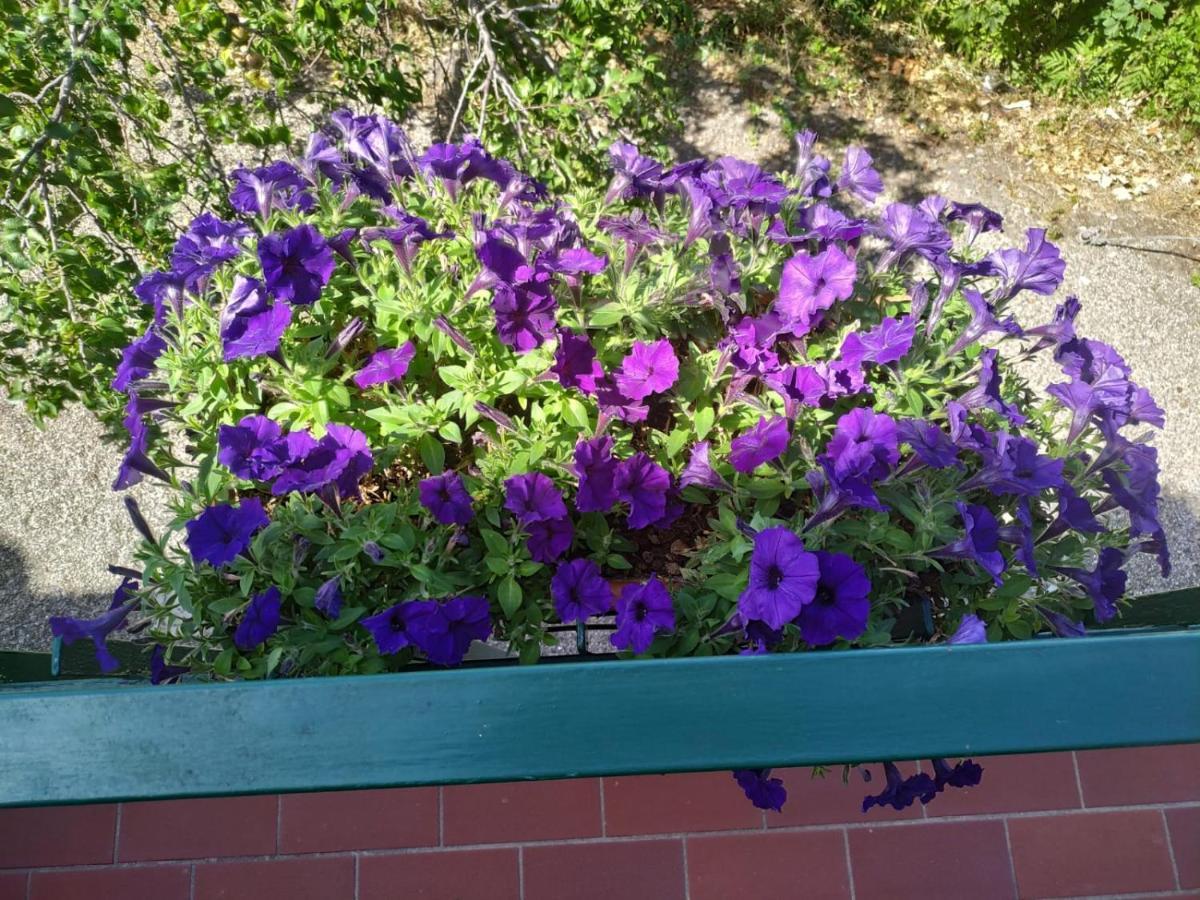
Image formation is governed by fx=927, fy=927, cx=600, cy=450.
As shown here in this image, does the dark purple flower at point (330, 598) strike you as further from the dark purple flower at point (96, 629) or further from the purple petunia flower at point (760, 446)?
the purple petunia flower at point (760, 446)

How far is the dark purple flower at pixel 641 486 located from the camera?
1.38 m

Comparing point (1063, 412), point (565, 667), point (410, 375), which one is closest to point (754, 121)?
point (1063, 412)

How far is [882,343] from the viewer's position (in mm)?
1382

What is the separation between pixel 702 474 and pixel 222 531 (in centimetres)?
71

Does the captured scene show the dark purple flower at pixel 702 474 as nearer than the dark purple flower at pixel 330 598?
No

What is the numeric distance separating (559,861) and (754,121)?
8.29 feet

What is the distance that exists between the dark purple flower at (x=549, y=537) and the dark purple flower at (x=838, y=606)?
37 cm

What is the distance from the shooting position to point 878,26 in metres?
3.54

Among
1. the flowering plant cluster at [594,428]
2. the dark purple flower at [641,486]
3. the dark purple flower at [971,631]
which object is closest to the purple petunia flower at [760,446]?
the flowering plant cluster at [594,428]

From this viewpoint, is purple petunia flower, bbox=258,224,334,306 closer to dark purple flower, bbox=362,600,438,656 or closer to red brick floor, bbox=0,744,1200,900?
dark purple flower, bbox=362,600,438,656

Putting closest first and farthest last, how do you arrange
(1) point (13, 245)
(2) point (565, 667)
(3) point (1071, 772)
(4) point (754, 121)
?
1. (2) point (565, 667)
2. (1) point (13, 245)
3. (3) point (1071, 772)
4. (4) point (754, 121)

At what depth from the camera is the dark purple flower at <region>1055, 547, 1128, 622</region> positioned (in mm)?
1406

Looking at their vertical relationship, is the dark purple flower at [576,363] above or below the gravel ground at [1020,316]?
below

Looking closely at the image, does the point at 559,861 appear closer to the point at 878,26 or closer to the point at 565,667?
the point at 565,667
